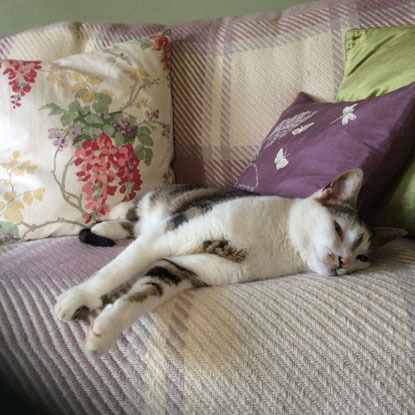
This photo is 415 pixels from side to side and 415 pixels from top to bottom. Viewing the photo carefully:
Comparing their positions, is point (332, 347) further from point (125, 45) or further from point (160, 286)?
point (125, 45)

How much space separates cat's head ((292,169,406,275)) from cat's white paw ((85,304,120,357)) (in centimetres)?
44

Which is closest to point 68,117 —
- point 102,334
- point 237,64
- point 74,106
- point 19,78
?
point 74,106

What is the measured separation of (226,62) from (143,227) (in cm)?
63

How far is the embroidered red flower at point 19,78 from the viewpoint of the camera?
1058 mm

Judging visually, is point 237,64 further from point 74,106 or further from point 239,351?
point 239,351

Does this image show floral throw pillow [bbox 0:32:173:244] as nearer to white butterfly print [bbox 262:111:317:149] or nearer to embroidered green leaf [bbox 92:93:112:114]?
embroidered green leaf [bbox 92:93:112:114]

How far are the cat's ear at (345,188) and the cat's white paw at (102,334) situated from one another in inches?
21.0

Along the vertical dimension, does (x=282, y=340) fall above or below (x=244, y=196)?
below

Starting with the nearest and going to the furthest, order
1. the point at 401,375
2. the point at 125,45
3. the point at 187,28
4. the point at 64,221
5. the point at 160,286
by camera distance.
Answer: the point at 401,375 → the point at 160,286 → the point at 64,221 → the point at 125,45 → the point at 187,28

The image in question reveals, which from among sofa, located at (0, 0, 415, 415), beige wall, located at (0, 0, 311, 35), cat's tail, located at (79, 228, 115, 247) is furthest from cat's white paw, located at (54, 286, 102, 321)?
beige wall, located at (0, 0, 311, 35)

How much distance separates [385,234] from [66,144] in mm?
884

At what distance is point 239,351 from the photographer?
0.55 metres

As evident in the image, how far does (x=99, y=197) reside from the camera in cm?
110

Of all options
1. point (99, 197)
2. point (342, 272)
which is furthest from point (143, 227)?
point (342, 272)
